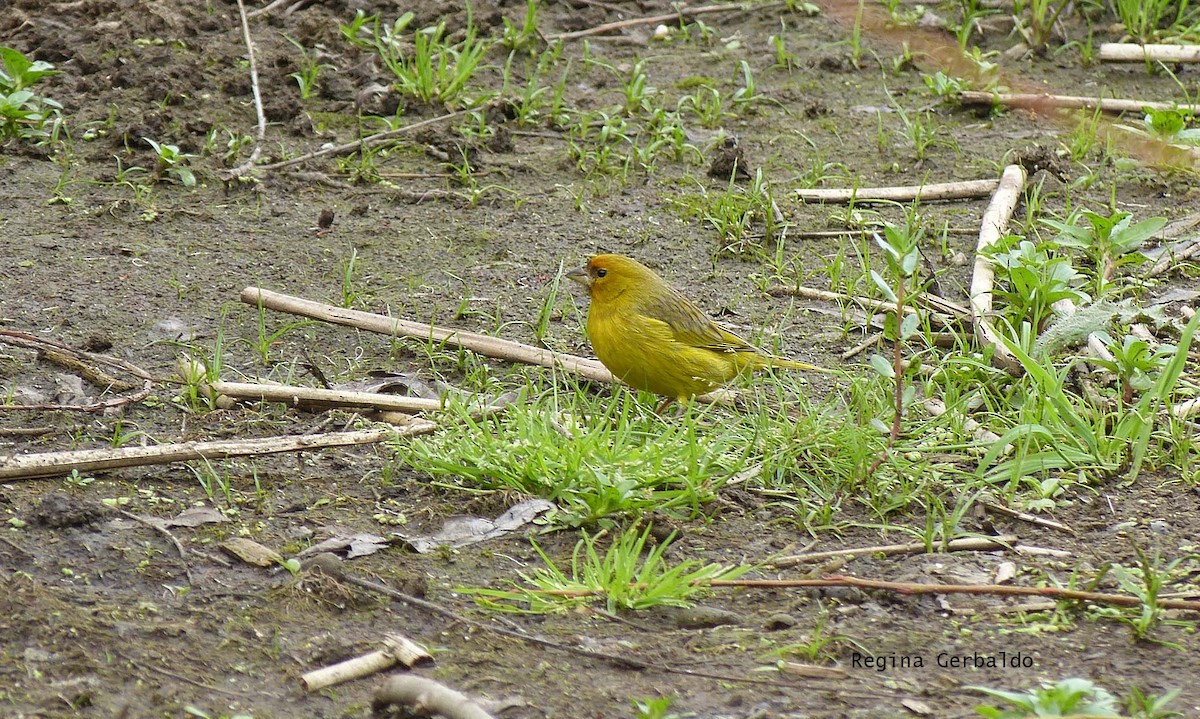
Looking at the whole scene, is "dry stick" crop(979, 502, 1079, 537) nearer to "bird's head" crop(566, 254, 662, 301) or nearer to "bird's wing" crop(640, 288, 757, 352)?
"bird's wing" crop(640, 288, 757, 352)

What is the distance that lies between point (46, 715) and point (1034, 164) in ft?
17.8

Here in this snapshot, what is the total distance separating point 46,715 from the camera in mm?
2949

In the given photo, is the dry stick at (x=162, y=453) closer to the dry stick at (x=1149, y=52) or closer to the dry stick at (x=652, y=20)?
the dry stick at (x=652, y=20)

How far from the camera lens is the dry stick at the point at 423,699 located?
2.93 meters

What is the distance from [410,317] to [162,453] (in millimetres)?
1633

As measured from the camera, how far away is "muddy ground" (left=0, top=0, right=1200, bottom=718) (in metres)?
3.24

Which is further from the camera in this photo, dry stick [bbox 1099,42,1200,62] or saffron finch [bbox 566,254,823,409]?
dry stick [bbox 1099,42,1200,62]

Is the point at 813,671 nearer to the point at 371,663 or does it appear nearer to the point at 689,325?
the point at 371,663

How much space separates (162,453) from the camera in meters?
4.24

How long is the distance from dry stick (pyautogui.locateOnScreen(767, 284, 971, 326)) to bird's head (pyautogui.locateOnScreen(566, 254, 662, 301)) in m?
0.85

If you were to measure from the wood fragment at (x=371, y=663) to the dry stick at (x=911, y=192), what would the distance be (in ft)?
13.3

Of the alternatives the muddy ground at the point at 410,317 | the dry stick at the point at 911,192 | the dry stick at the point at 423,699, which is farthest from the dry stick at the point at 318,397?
the dry stick at the point at 911,192

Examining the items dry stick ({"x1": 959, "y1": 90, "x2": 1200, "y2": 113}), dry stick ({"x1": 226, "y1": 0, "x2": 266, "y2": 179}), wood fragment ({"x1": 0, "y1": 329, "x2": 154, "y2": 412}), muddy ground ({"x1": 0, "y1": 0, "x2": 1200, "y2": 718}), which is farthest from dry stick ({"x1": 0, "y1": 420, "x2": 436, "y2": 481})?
dry stick ({"x1": 959, "y1": 90, "x2": 1200, "y2": 113})

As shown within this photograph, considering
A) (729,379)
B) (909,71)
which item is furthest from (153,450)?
(909,71)
